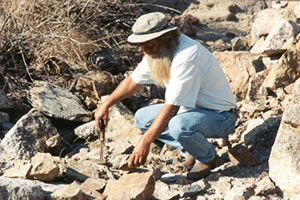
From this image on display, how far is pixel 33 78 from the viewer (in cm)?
595

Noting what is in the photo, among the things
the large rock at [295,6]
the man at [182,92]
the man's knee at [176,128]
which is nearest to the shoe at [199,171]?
the man at [182,92]

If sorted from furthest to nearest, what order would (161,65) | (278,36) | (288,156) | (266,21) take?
(266,21) → (278,36) → (161,65) → (288,156)

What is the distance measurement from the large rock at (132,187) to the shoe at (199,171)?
43 cm

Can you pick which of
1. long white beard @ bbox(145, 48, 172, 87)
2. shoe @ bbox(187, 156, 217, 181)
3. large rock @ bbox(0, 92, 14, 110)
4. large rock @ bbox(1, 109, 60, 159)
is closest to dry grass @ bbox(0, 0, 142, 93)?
large rock @ bbox(0, 92, 14, 110)

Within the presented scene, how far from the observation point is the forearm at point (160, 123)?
348cm

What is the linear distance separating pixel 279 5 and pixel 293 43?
7.83ft

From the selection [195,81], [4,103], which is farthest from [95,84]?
[195,81]

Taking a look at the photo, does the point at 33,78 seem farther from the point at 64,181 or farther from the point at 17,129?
the point at 64,181

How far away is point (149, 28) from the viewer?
366cm

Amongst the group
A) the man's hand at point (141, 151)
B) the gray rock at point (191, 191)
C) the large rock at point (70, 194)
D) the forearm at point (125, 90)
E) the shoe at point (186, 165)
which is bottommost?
the shoe at point (186, 165)

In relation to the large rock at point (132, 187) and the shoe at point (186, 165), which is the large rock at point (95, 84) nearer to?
the shoe at point (186, 165)

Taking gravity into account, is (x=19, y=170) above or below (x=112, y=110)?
above

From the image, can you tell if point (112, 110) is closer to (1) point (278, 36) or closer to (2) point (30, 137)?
(2) point (30, 137)

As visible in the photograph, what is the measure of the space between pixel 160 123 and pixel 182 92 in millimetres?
259
